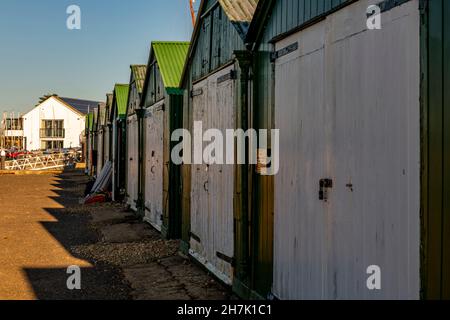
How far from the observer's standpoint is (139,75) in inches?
614

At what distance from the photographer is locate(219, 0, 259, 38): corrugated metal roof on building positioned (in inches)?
261

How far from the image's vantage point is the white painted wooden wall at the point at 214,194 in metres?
6.92

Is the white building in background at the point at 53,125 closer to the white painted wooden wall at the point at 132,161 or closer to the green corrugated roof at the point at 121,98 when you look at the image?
the green corrugated roof at the point at 121,98

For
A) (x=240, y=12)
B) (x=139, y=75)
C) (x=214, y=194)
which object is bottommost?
(x=214, y=194)

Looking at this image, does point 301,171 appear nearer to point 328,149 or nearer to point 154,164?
point 328,149

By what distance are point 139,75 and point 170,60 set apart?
3884 mm

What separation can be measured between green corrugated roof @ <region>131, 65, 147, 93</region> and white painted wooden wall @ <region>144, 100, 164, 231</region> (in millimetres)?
1701

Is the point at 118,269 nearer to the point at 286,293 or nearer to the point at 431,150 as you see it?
the point at 286,293

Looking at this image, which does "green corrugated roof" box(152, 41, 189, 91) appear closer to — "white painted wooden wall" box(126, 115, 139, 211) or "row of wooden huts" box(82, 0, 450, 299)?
"row of wooden huts" box(82, 0, 450, 299)

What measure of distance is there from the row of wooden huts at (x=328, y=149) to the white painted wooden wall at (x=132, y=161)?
6970 mm

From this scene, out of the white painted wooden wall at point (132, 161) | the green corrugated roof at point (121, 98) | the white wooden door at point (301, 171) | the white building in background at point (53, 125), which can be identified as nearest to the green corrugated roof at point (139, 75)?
the white painted wooden wall at point (132, 161)

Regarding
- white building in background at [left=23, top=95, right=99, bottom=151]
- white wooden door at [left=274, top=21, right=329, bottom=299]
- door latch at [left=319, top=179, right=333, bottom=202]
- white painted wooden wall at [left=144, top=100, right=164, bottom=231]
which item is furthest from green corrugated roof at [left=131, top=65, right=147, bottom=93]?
white building in background at [left=23, top=95, right=99, bottom=151]

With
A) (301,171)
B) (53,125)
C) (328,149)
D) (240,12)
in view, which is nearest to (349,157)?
(328,149)
